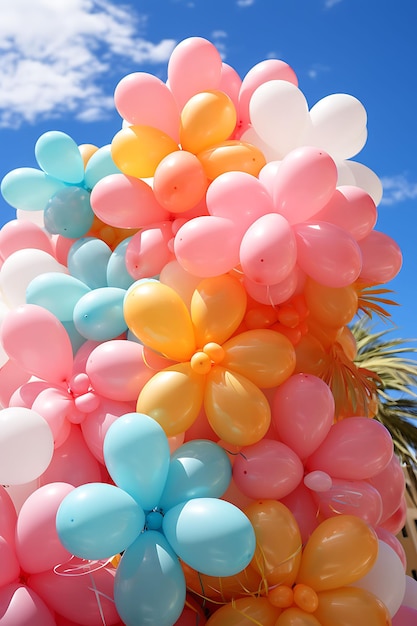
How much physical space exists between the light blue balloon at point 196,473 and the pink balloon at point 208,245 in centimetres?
65

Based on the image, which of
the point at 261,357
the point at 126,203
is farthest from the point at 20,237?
the point at 261,357

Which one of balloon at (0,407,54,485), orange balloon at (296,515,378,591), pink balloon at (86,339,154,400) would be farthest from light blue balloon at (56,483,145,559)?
orange balloon at (296,515,378,591)

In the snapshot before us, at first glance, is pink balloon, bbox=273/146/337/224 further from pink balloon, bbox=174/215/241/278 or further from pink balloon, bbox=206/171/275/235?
pink balloon, bbox=174/215/241/278

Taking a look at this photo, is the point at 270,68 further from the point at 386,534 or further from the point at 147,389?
the point at 386,534

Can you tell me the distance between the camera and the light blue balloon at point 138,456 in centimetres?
196

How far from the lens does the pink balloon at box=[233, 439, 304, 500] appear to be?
219 cm

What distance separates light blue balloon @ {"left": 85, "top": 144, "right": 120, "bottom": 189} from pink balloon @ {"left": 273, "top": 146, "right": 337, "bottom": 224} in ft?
3.32

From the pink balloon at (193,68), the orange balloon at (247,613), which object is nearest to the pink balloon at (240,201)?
the pink balloon at (193,68)

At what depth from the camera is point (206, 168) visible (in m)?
2.61

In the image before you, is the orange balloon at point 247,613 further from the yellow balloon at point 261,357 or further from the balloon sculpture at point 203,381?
the yellow balloon at point 261,357

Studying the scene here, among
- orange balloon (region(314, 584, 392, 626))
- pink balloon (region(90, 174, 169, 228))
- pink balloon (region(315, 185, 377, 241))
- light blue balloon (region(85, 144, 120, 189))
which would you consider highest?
light blue balloon (region(85, 144, 120, 189))

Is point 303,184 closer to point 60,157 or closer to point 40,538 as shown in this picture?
point 60,157

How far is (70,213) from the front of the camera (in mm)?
2947

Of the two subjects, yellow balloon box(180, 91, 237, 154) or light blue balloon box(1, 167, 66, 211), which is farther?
light blue balloon box(1, 167, 66, 211)
